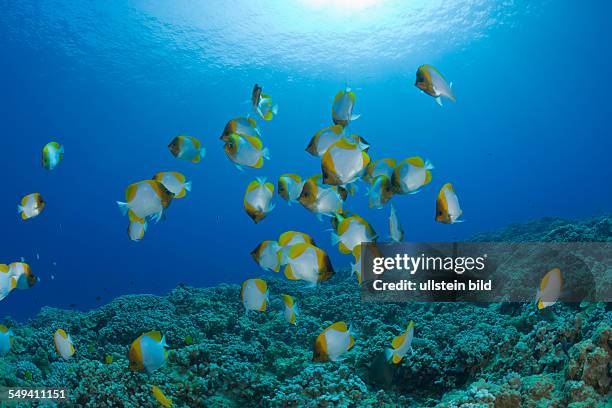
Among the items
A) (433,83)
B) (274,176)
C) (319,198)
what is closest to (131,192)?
(319,198)

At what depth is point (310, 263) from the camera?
3.46 metres

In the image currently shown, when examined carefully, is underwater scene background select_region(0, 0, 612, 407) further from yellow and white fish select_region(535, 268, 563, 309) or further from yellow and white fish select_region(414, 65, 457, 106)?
yellow and white fish select_region(414, 65, 457, 106)

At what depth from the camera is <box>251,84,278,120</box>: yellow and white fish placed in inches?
204

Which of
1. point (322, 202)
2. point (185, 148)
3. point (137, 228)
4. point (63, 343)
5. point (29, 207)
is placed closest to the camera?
point (322, 202)

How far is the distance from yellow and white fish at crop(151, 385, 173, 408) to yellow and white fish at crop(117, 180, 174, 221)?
2083 millimetres

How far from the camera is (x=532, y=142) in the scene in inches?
4653

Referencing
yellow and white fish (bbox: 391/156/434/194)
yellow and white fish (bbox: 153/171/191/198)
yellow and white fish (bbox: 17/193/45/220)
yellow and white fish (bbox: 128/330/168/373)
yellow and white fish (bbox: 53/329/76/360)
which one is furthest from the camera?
yellow and white fish (bbox: 17/193/45/220)

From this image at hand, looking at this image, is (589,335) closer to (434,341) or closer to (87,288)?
(434,341)

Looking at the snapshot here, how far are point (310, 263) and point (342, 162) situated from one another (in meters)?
0.93

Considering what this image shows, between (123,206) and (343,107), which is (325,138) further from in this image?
(123,206)

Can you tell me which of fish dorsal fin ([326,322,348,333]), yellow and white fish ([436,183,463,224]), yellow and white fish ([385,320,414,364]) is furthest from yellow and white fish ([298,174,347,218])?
yellow and white fish ([385,320,414,364])

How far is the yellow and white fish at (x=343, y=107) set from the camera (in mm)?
4359

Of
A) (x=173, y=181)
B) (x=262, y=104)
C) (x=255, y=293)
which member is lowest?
(x=255, y=293)

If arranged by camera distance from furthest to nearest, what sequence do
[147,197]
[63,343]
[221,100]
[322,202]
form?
[221,100] → [63,343] → [147,197] → [322,202]
